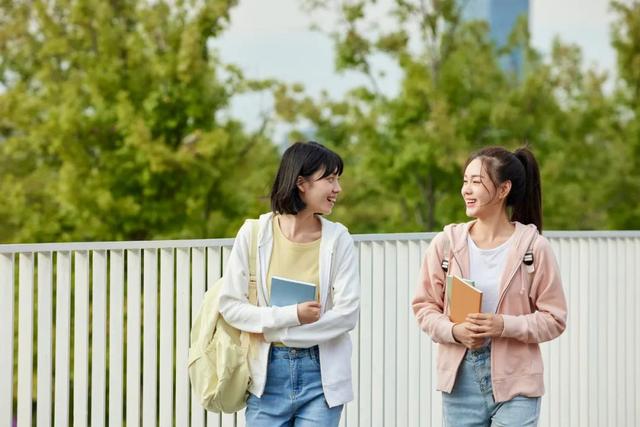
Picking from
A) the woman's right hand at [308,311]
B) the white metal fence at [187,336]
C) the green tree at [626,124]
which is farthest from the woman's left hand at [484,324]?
the green tree at [626,124]

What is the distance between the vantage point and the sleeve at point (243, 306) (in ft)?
11.0

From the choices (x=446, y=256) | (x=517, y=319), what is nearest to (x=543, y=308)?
(x=517, y=319)

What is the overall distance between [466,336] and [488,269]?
0.29 m

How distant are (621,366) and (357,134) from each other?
64.3 feet

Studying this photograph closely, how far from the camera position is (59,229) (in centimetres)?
2161

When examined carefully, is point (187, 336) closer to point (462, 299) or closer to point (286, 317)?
point (286, 317)

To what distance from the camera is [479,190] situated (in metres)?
3.64

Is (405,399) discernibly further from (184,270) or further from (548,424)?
(184,270)

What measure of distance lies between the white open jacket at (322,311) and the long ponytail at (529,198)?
72 centimetres

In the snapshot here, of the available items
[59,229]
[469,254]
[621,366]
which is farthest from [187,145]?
[469,254]

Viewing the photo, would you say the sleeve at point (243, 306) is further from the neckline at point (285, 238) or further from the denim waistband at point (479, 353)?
the denim waistband at point (479, 353)

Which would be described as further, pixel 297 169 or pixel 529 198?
pixel 529 198

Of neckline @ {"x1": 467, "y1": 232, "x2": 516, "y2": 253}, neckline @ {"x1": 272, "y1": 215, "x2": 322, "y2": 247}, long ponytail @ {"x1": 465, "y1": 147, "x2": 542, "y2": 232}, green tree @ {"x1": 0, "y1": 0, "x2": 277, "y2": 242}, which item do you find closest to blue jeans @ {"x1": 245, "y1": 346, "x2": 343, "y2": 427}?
neckline @ {"x1": 272, "y1": 215, "x2": 322, "y2": 247}

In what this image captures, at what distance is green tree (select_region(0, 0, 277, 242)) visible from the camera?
66.3ft
